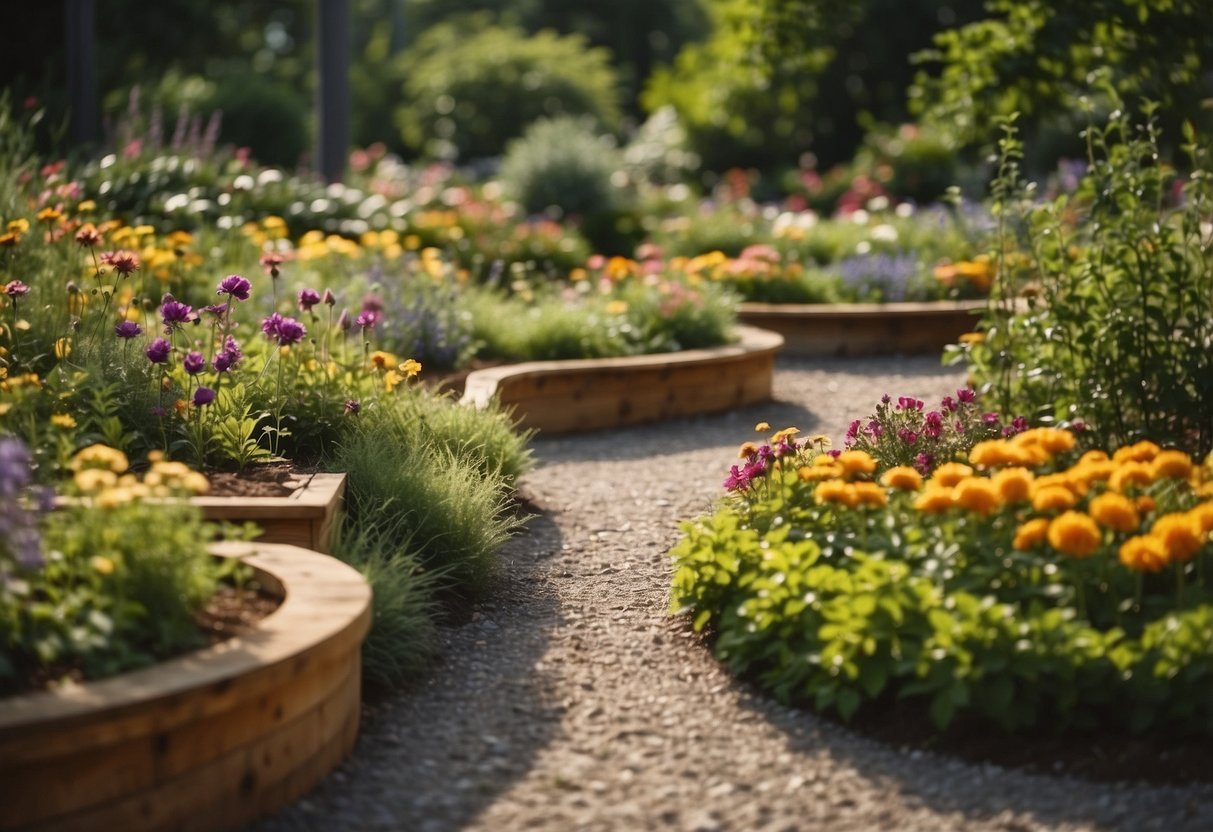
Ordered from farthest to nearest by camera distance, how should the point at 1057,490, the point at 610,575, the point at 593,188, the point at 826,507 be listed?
1. the point at 593,188
2. the point at 610,575
3. the point at 826,507
4. the point at 1057,490

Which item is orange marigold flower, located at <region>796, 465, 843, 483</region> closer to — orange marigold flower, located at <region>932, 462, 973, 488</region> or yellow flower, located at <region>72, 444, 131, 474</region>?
orange marigold flower, located at <region>932, 462, 973, 488</region>

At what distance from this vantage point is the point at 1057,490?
342 centimetres

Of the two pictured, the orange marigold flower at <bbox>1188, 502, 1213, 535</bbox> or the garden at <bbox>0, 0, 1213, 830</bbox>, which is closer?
the garden at <bbox>0, 0, 1213, 830</bbox>

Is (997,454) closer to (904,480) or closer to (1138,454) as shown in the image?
(904,480)

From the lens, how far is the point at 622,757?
341 cm

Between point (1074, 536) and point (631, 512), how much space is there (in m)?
2.58

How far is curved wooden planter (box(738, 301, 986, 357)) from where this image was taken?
8938 mm

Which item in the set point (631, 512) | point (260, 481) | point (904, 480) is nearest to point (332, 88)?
point (631, 512)

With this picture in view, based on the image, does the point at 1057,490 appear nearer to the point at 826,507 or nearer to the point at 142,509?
the point at 826,507

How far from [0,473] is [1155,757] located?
8.10 feet

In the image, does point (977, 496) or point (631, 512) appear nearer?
point (977, 496)

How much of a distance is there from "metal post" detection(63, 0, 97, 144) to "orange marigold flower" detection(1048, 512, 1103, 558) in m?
8.50

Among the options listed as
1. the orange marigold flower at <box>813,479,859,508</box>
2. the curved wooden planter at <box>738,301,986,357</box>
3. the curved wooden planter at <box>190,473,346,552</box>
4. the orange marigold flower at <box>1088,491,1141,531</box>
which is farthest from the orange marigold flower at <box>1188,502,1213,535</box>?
the curved wooden planter at <box>738,301,986,357</box>

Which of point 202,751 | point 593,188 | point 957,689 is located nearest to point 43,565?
point 202,751
